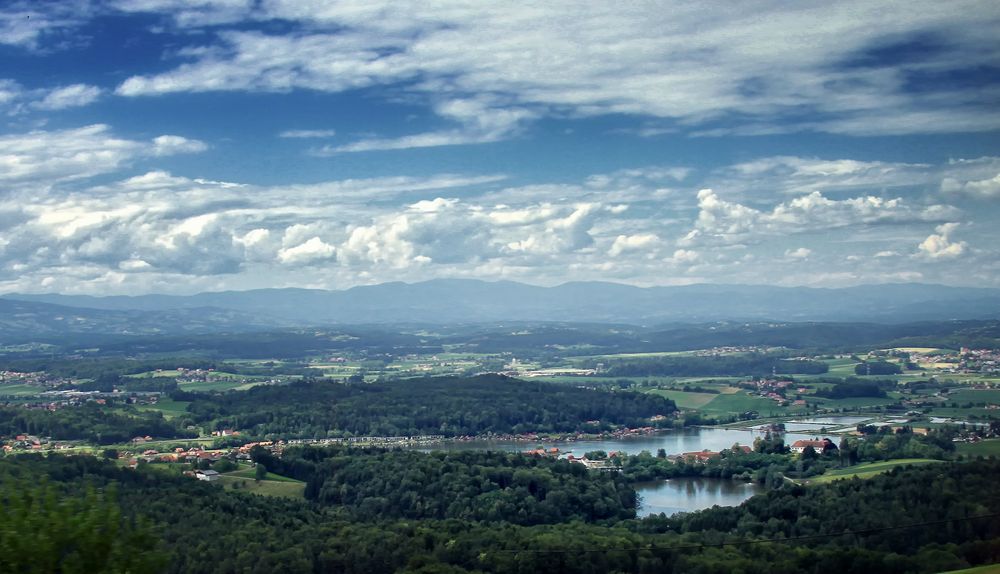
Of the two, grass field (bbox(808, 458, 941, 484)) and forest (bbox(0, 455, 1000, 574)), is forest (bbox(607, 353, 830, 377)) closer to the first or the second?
grass field (bbox(808, 458, 941, 484))

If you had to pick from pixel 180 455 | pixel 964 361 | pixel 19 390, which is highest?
pixel 964 361

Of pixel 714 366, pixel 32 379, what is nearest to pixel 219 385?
pixel 32 379

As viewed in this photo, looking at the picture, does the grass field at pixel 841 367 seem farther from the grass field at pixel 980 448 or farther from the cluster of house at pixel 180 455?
the cluster of house at pixel 180 455

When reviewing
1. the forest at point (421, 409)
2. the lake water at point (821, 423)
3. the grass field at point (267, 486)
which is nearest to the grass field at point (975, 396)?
the lake water at point (821, 423)

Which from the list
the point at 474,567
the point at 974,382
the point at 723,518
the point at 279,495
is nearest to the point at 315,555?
the point at 474,567

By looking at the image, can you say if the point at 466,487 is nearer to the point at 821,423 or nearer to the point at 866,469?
the point at 866,469
